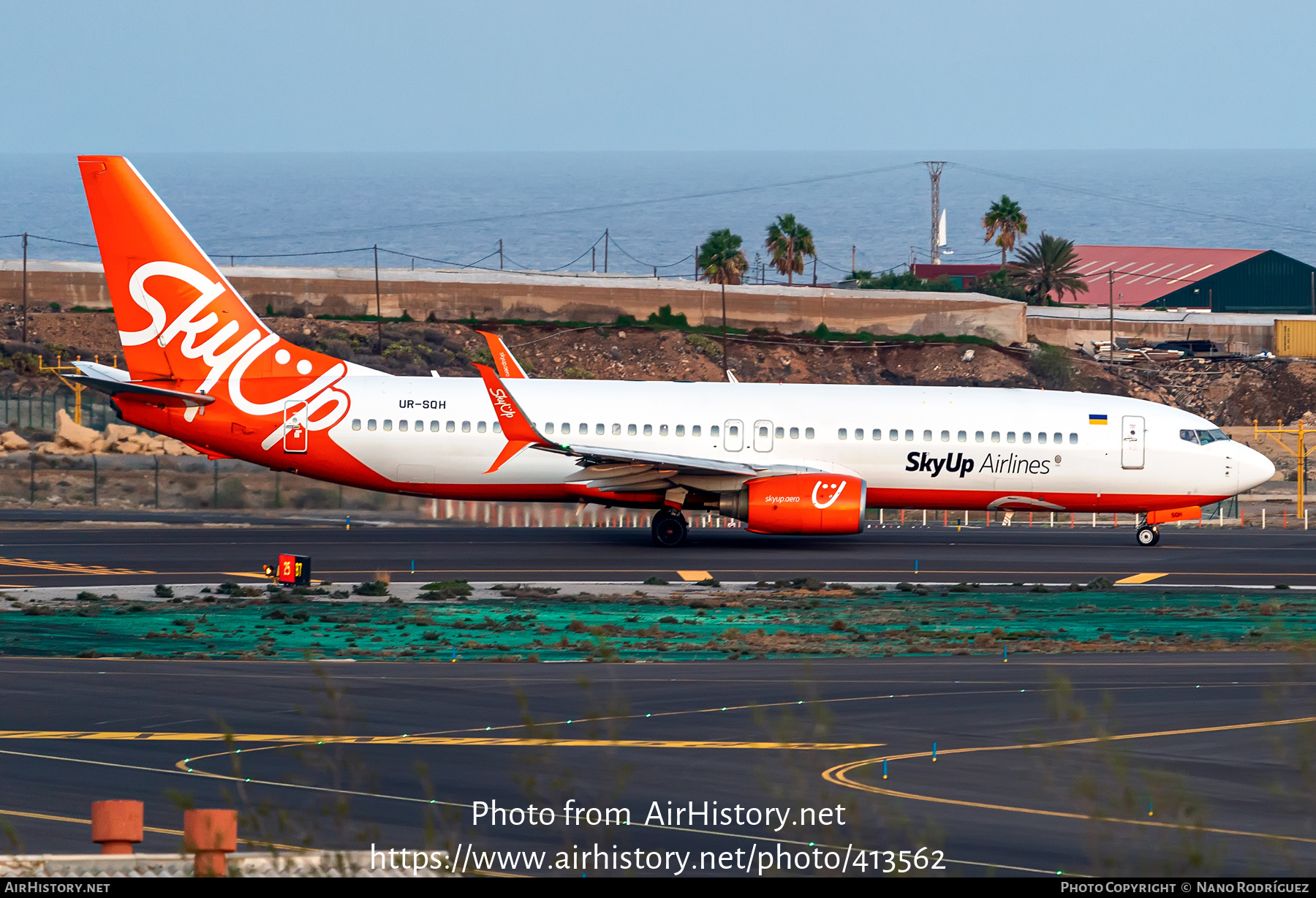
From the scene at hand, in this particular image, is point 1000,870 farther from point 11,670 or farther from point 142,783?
point 11,670

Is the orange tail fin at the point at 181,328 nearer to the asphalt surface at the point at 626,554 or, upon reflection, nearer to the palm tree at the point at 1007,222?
the asphalt surface at the point at 626,554

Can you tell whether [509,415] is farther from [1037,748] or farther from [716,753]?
[1037,748]

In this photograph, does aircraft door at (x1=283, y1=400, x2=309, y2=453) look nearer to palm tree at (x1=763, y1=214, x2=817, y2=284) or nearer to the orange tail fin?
the orange tail fin

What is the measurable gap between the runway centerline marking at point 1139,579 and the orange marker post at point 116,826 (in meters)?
26.5

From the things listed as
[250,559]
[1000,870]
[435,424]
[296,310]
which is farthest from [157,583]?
[296,310]

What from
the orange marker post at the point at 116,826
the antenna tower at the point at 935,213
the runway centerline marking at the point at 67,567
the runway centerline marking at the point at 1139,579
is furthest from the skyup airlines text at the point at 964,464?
the antenna tower at the point at 935,213

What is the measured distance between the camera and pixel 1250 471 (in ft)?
126

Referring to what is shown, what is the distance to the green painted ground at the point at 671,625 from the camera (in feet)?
80.7

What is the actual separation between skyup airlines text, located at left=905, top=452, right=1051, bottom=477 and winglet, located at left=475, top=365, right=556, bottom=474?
9.23 m

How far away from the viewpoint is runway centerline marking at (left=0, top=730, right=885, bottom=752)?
57.5ft

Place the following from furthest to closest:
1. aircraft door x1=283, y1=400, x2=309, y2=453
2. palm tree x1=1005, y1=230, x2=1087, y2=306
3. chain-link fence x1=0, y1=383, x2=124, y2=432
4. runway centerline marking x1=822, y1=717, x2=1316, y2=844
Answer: palm tree x1=1005, y1=230, x2=1087, y2=306 < chain-link fence x1=0, y1=383, x2=124, y2=432 < aircraft door x1=283, y1=400, x2=309, y2=453 < runway centerline marking x1=822, y1=717, x2=1316, y2=844

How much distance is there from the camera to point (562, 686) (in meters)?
21.0

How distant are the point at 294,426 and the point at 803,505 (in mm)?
12461

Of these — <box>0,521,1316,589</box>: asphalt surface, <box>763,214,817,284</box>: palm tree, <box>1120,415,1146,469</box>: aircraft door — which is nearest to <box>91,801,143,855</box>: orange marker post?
<box>0,521,1316,589</box>: asphalt surface
